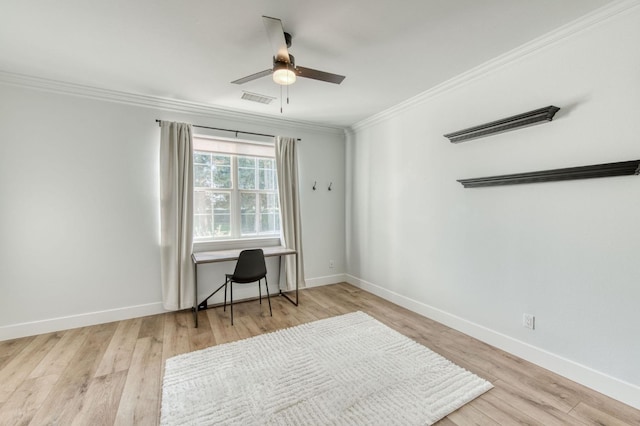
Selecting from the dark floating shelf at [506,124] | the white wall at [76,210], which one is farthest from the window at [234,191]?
the dark floating shelf at [506,124]

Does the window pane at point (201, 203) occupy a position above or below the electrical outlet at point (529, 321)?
above

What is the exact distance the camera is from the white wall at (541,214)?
1.86 meters

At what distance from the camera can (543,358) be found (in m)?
2.25

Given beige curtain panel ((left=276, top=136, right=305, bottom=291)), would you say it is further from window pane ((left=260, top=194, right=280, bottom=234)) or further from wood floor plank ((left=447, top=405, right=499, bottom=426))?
wood floor plank ((left=447, top=405, right=499, bottom=426))

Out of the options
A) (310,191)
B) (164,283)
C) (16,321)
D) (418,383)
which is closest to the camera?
(418,383)

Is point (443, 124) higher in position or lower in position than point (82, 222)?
higher

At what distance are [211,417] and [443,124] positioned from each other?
344cm

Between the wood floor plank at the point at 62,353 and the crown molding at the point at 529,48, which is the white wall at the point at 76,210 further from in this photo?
the crown molding at the point at 529,48

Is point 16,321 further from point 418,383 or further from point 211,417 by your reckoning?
point 418,383

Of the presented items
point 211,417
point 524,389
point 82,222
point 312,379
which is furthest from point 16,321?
point 524,389

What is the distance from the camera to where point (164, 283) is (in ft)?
11.2

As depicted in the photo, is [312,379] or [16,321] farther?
[16,321]

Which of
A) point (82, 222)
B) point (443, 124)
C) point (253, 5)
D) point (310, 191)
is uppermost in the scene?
point (253, 5)

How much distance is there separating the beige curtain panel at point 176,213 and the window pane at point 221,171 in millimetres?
350
